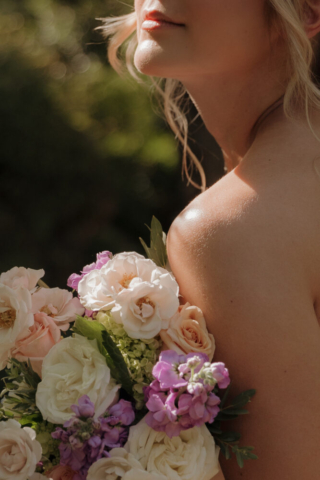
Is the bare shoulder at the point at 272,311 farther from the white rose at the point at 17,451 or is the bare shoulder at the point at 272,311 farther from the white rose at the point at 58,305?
the white rose at the point at 17,451

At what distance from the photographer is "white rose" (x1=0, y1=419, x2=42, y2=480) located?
4.12 ft

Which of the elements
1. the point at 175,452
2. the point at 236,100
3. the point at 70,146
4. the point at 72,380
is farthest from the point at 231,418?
the point at 70,146

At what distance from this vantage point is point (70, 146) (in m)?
4.94

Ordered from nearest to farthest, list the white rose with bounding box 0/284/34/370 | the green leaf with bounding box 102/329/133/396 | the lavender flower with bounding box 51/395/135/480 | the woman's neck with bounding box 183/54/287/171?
the lavender flower with bounding box 51/395/135/480 < the green leaf with bounding box 102/329/133/396 < the white rose with bounding box 0/284/34/370 < the woman's neck with bounding box 183/54/287/171

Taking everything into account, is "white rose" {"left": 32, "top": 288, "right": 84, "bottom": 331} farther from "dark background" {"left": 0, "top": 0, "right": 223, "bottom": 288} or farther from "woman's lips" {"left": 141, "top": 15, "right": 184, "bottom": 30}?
"dark background" {"left": 0, "top": 0, "right": 223, "bottom": 288}

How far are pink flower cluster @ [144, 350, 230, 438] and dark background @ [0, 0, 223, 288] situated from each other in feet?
12.1

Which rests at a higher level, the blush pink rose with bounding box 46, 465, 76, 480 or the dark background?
the blush pink rose with bounding box 46, 465, 76, 480

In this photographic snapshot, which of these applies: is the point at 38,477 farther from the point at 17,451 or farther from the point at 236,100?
the point at 236,100

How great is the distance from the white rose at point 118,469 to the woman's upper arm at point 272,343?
0.98 ft

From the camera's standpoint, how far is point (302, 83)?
1.65 m

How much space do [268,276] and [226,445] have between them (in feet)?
1.38

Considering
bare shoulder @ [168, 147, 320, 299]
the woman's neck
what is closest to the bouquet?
bare shoulder @ [168, 147, 320, 299]

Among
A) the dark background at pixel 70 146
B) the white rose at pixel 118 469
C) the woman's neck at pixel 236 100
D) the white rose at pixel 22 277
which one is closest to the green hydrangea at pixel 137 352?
the white rose at pixel 118 469

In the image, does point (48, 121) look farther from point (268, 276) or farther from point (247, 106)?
point (268, 276)
